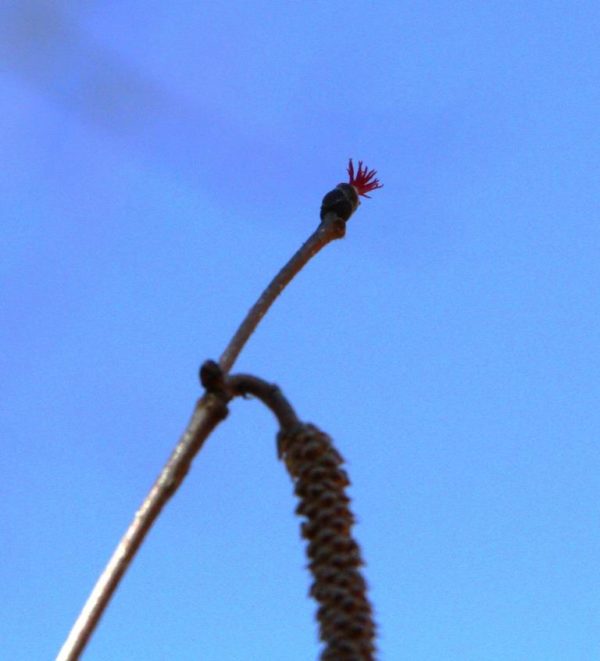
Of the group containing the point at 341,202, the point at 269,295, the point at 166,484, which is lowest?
the point at 166,484

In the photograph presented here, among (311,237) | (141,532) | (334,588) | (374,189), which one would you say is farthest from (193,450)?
(374,189)

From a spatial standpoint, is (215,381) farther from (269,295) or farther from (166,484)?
(269,295)

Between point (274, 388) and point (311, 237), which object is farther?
point (311, 237)

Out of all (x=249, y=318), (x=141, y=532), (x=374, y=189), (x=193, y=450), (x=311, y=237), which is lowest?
(x=141, y=532)

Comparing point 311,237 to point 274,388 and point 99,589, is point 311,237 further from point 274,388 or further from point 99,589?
point 99,589

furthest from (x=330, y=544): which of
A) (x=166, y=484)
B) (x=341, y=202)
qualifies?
(x=341, y=202)

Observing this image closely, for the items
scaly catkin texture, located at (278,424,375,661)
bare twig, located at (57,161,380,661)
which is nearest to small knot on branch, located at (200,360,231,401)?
bare twig, located at (57,161,380,661)

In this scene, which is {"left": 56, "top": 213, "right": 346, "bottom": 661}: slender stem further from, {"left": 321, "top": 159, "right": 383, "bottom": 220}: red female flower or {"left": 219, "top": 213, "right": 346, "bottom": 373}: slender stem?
{"left": 321, "top": 159, "right": 383, "bottom": 220}: red female flower
